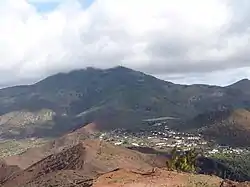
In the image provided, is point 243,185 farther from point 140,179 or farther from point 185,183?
point 140,179

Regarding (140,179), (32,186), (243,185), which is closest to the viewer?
(243,185)

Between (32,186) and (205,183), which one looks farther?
(32,186)

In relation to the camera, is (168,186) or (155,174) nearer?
(168,186)

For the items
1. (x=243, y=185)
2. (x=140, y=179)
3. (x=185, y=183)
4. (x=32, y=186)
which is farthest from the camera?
(x=32, y=186)

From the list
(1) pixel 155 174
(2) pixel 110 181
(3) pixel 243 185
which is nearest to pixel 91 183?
(2) pixel 110 181

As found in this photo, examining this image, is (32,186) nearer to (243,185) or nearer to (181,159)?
(181,159)

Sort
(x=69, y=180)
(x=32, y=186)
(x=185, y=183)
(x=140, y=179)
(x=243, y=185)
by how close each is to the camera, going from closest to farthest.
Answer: (x=243, y=185), (x=185, y=183), (x=140, y=179), (x=69, y=180), (x=32, y=186)

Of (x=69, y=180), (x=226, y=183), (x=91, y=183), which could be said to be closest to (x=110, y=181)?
(x=91, y=183)
